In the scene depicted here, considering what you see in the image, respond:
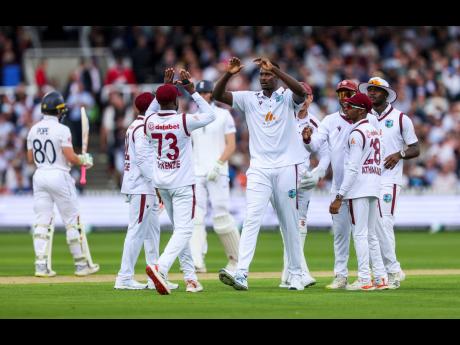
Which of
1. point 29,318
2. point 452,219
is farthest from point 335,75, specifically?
point 29,318

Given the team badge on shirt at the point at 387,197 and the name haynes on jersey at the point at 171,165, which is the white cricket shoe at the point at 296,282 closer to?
the team badge on shirt at the point at 387,197

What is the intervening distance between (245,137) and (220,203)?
1282 cm

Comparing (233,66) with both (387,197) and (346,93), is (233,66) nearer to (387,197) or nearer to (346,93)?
(346,93)

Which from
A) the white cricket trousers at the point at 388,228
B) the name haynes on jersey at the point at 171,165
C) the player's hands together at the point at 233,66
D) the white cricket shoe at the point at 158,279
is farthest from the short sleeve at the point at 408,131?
the white cricket shoe at the point at 158,279

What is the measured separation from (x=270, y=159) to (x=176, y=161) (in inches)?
44.9

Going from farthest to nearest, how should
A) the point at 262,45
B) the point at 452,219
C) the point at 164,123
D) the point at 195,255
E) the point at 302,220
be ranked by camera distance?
1. the point at 262,45
2. the point at 452,219
3. the point at 195,255
4. the point at 302,220
5. the point at 164,123

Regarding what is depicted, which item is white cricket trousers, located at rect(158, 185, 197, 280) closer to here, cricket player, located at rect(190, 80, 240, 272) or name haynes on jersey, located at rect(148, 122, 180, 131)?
name haynes on jersey, located at rect(148, 122, 180, 131)

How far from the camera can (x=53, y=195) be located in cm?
1745

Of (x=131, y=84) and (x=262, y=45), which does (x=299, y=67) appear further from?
(x=131, y=84)

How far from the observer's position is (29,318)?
1132 centimetres

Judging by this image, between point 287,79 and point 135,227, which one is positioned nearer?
point 287,79

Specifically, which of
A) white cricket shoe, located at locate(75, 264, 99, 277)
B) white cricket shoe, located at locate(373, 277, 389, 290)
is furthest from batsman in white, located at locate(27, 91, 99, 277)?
white cricket shoe, located at locate(373, 277, 389, 290)

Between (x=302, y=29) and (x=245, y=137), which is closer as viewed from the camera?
(x=245, y=137)

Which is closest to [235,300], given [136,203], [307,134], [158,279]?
[158,279]
